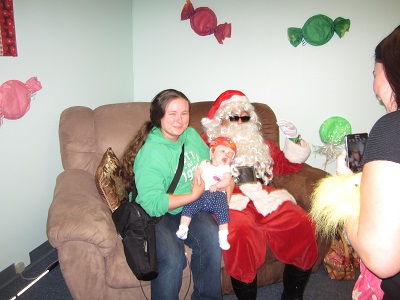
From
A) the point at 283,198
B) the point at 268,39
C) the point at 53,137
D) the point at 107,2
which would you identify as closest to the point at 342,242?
the point at 283,198

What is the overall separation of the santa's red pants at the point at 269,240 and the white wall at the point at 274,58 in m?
1.70

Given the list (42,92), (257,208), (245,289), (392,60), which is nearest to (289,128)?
(257,208)

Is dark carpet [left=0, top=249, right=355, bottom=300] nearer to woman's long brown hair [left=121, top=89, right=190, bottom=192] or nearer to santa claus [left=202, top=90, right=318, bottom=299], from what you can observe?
santa claus [left=202, top=90, right=318, bottom=299]

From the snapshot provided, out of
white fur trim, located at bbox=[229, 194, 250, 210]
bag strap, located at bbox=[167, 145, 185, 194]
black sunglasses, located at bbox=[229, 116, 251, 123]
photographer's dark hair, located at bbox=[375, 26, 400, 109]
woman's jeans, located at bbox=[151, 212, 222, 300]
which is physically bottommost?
woman's jeans, located at bbox=[151, 212, 222, 300]

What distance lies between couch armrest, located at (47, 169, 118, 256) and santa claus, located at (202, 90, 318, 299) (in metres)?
0.76

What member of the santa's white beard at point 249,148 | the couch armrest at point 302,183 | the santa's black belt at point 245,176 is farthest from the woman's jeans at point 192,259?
the couch armrest at point 302,183

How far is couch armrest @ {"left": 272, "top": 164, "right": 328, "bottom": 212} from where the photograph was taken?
2.19 metres

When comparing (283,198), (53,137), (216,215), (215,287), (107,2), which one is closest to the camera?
(215,287)

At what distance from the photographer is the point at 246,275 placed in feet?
5.55

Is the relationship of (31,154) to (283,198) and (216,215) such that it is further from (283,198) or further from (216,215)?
(283,198)

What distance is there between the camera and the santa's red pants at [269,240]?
170 cm

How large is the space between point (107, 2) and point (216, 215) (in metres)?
2.45

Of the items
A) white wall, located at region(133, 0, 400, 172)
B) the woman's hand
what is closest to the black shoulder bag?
the woman's hand

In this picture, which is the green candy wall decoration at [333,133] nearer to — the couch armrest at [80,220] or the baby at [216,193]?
the baby at [216,193]
